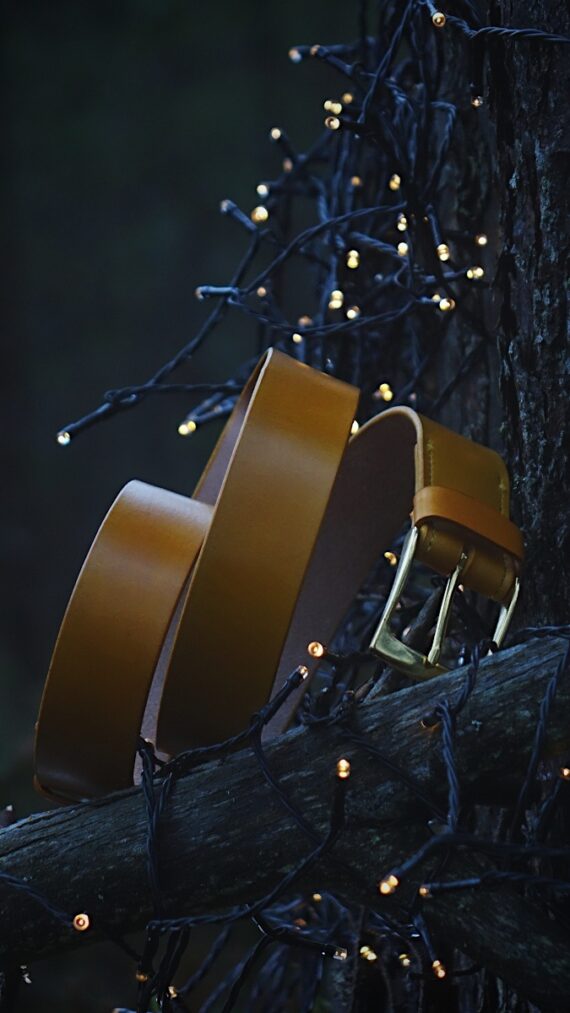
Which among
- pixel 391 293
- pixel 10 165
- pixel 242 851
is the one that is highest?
pixel 10 165

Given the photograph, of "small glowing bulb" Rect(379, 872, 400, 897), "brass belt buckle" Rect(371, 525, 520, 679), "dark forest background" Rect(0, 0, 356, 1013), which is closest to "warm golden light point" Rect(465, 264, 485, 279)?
"brass belt buckle" Rect(371, 525, 520, 679)

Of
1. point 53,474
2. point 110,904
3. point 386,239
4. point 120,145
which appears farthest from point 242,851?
point 120,145

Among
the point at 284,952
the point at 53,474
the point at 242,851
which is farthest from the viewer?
the point at 53,474

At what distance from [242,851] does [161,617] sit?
80 mm

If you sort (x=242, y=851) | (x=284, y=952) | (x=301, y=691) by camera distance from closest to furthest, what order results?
(x=242, y=851), (x=301, y=691), (x=284, y=952)

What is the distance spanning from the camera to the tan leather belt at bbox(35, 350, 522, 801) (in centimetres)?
34

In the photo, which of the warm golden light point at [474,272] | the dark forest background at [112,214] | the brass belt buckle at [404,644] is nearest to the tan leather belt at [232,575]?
the brass belt buckle at [404,644]

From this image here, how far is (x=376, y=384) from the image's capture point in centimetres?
58

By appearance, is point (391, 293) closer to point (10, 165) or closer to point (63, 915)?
point (63, 915)

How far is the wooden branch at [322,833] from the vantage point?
0.31 metres

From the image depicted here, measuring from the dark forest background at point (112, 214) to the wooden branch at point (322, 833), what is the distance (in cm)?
68

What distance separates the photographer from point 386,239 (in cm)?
56

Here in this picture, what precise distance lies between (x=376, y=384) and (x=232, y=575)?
27cm

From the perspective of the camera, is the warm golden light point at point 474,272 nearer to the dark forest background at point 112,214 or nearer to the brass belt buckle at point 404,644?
the brass belt buckle at point 404,644
